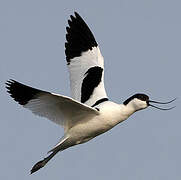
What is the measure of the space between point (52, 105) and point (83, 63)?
283 centimetres

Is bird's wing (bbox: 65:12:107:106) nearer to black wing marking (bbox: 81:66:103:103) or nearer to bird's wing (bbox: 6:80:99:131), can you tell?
black wing marking (bbox: 81:66:103:103)

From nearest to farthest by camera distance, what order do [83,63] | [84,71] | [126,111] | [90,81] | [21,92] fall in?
1. [21,92]
2. [126,111]
3. [90,81]
4. [84,71]
5. [83,63]

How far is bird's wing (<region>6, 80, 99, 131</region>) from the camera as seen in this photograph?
1080 cm

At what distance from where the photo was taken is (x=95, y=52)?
1405 centimetres

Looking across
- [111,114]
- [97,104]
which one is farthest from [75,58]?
[111,114]

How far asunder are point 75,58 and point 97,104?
6.01 feet

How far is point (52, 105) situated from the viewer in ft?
36.7

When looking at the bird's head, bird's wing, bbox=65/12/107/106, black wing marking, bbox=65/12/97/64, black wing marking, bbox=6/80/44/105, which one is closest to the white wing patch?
bird's wing, bbox=65/12/107/106

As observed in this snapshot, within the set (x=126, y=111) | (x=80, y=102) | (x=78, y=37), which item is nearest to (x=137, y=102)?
(x=126, y=111)

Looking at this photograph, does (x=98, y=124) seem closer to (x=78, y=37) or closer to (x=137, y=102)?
(x=137, y=102)

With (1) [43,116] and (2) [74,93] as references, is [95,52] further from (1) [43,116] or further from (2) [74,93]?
(1) [43,116]

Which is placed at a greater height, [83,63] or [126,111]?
[83,63]

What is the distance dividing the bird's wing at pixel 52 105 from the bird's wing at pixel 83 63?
1182mm

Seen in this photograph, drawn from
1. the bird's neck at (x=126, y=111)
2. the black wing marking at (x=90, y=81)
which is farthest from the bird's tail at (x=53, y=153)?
the black wing marking at (x=90, y=81)
